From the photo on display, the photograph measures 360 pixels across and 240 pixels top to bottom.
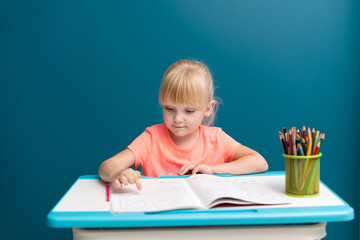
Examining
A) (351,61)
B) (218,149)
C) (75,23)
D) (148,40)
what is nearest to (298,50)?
(351,61)

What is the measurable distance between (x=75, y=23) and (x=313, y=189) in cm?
167

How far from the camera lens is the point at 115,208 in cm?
97

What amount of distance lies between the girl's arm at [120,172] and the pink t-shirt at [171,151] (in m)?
0.08

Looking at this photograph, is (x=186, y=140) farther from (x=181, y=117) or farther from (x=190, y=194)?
(x=190, y=194)

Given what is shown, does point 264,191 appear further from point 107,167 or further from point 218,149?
point 218,149

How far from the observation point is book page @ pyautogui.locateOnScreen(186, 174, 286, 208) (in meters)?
0.98

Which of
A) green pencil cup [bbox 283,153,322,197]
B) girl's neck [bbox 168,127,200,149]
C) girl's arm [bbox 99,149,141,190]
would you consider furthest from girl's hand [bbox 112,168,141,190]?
girl's neck [bbox 168,127,200,149]

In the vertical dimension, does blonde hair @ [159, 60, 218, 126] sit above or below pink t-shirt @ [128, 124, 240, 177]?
above

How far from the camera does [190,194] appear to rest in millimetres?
1054

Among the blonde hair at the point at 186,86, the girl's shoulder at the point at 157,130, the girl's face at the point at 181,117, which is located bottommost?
the girl's shoulder at the point at 157,130

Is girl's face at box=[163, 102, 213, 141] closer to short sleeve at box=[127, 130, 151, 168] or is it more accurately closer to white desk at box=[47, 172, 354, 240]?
short sleeve at box=[127, 130, 151, 168]

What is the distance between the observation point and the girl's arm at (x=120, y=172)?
1116mm

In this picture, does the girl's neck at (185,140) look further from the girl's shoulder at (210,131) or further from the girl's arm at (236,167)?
the girl's arm at (236,167)

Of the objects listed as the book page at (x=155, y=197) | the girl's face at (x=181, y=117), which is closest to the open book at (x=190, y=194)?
the book page at (x=155, y=197)
